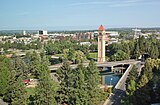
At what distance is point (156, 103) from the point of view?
31.1 metres

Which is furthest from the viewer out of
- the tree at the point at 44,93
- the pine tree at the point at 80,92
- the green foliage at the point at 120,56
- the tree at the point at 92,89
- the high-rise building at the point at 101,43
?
the green foliage at the point at 120,56

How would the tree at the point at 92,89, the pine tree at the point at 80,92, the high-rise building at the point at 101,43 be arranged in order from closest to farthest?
the pine tree at the point at 80,92
the tree at the point at 92,89
the high-rise building at the point at 101,43

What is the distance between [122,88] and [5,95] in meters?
17.2

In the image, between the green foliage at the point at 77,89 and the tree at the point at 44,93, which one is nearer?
the tree at the point at 44,93

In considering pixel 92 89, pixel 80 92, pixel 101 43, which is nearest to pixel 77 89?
pixel 80 92

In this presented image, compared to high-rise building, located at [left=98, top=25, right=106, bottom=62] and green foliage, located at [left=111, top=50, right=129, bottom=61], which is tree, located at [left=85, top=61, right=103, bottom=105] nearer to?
high-rise building, located at [left=98, top=25, right=106, bottom=62]

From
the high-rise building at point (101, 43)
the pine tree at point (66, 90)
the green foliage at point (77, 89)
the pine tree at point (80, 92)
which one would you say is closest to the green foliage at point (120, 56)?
the high-rise building at point (101, 43)

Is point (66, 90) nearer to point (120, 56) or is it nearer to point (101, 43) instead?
point (101, 43)

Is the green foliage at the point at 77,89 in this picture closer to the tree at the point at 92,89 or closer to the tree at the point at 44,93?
the tree at the point at 92,89

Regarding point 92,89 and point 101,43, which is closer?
point 92,89

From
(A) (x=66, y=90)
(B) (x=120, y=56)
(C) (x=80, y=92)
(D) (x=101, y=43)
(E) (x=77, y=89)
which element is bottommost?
(B) (x=120, y=56)

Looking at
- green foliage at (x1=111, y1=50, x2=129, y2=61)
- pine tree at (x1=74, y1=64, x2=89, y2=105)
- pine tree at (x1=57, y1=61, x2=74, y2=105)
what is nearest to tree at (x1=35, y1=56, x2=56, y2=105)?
pine tree at (x1=74, y1=64, x2=89, y2=105)

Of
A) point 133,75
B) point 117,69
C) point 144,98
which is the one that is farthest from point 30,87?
point 117,69

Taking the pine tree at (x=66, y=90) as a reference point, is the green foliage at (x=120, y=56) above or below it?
below
